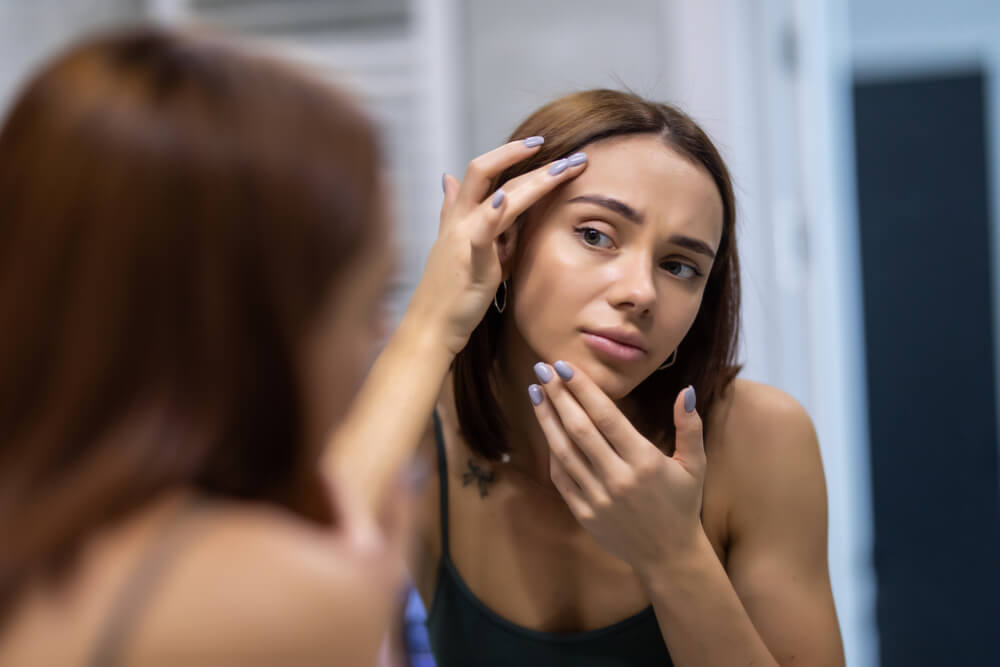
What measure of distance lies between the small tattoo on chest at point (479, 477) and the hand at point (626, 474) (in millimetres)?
207

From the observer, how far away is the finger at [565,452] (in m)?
0.85

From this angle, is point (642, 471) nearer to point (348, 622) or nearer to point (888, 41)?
point (348, 622)

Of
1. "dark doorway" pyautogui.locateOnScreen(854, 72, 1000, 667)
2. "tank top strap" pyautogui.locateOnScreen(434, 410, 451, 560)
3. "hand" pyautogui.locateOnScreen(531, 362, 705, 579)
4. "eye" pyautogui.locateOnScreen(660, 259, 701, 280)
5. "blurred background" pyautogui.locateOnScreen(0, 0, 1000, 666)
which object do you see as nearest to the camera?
"hand" pyautogui.locateOnScreen(531, 362, 705, 579)

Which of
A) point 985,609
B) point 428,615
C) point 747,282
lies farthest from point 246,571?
point 985,609

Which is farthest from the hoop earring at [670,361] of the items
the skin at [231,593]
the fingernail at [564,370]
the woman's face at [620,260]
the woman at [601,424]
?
the skin at [231,593]

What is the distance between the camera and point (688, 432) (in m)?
0.83

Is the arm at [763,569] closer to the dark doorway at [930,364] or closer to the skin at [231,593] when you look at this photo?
the skin at [231,593]

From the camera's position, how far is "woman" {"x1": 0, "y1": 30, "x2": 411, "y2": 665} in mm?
451

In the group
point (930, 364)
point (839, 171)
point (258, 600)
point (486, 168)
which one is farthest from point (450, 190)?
point (930, 364)

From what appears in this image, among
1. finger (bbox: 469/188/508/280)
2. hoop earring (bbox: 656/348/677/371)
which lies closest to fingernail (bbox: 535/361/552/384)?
finger (bbox: 469/188/508/280)

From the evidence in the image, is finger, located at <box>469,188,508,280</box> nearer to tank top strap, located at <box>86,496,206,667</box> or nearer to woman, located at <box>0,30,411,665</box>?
woman, located at <box>0,30,411,665</box>

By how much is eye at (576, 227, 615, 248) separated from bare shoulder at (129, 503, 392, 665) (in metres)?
0.49

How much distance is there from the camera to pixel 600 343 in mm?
868

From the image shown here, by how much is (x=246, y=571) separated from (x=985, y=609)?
9.89 ft
